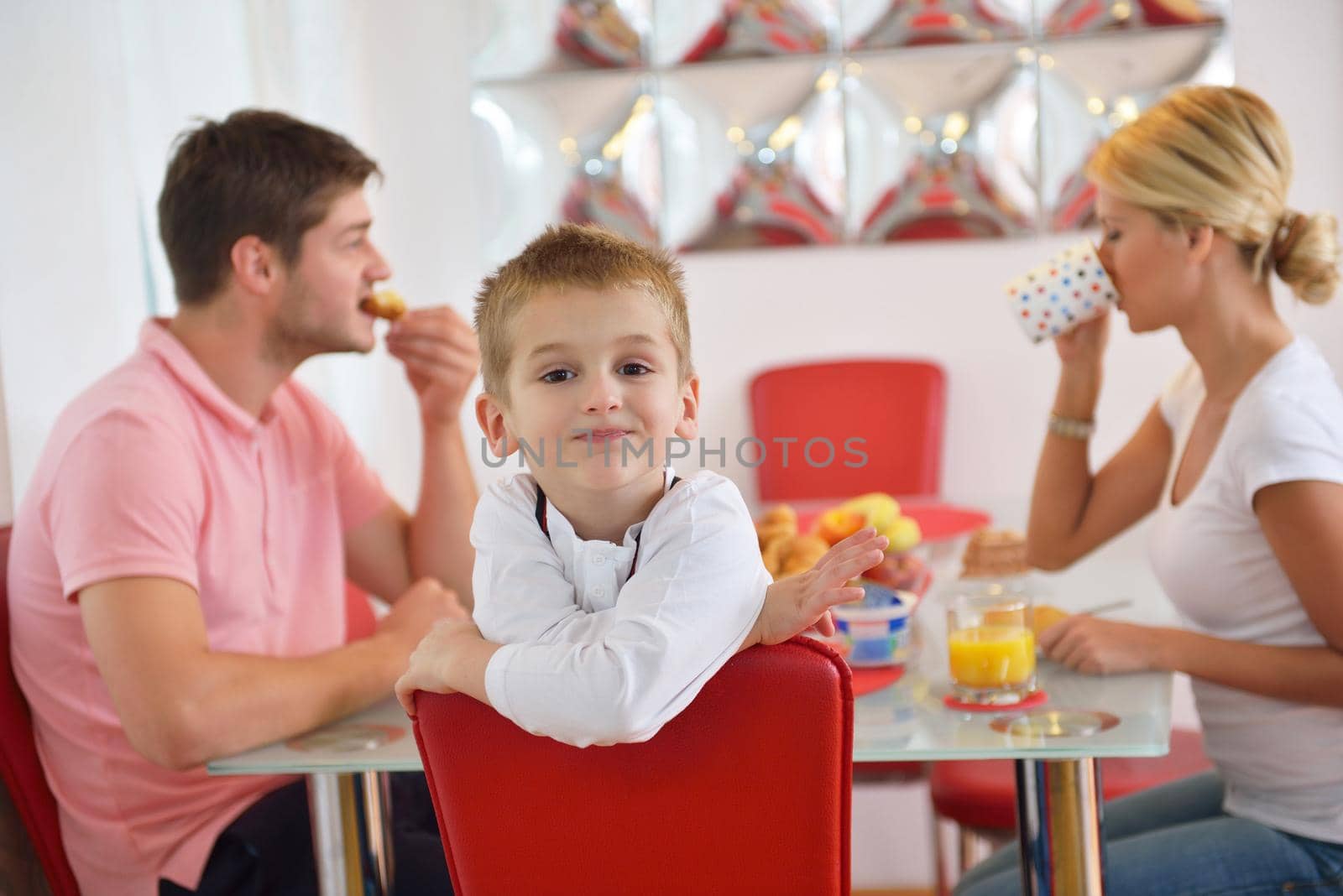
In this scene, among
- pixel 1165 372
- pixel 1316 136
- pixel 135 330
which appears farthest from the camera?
pixel 1165 372

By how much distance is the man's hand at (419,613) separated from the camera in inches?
55.1

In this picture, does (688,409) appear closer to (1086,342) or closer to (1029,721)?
(1029,721)

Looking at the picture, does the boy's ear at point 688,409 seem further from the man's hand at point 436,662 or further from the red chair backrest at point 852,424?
the red chair backrest at point 852,424

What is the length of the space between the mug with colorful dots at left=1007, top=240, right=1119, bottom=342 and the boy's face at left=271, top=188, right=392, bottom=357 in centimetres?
78

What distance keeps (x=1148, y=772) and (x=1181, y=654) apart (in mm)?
607

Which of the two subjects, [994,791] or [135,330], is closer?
[994,791]

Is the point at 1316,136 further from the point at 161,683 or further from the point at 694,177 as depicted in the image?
the point at 161,683

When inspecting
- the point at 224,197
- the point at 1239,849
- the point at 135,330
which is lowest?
the point at 1239,849

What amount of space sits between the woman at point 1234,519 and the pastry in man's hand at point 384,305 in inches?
34.1

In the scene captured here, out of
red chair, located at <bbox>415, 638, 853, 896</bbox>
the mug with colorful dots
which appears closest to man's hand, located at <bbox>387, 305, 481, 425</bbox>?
the mug with colorful dots

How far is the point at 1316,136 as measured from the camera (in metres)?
2.81

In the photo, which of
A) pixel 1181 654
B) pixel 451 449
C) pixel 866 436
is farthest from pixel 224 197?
pixel 866 436

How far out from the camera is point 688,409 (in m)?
1.02

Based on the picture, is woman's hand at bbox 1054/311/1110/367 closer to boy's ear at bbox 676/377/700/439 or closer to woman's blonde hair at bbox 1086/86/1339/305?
woman's blonde hair at bbox 1086/86/1339/305
